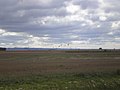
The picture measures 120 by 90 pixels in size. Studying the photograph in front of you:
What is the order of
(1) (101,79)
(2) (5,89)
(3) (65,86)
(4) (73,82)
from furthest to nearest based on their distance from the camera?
(1) (101,79) < (4) (73,82) < (3) (65,86) < (2) (5,89)

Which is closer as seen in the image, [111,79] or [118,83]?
[118,83]

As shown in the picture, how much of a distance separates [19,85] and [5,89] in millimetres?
1914

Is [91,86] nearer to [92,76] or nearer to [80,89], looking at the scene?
[80,89]

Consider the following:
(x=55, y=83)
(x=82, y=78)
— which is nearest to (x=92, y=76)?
(x=82, y=78)

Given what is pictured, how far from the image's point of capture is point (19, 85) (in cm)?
2292

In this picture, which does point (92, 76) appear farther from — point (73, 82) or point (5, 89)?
point (5, 89)

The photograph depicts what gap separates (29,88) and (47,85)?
5.99 feet

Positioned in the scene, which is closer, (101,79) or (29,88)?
(29,88)

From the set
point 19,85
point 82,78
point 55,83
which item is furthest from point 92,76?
point 19,85

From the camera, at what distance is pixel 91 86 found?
2350 cm

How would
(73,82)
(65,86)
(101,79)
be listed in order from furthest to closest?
(101,79), (73,82), (65,86)

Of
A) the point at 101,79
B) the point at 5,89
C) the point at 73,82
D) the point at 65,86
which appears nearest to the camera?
the point at 5,89

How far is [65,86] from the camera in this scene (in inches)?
900

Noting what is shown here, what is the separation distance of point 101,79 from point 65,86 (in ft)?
17.2
